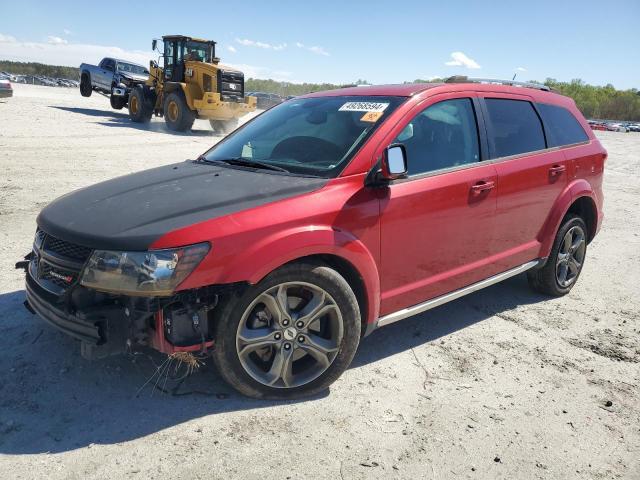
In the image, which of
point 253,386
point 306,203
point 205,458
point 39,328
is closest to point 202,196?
point 306,203

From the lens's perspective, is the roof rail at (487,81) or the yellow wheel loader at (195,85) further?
the yellow wheel loader at (195,85)

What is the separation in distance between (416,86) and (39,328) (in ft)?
10.1

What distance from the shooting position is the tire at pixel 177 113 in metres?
17.8

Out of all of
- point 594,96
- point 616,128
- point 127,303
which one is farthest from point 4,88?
point 594,96

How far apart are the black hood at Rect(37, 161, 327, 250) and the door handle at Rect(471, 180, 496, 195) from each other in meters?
1.20

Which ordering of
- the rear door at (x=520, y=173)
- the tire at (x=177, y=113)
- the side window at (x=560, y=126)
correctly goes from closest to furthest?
1. the rear door at (x=520, y=173)
2. the side window at (x=560, y=126)
3. the tire at (x=177, y=113)

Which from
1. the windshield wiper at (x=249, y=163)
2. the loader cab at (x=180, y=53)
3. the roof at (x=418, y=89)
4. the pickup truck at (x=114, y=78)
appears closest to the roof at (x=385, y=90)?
the roof at (x=418, y=89)

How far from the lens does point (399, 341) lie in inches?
151

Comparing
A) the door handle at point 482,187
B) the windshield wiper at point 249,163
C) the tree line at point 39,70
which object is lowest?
the door handle at point 482,187

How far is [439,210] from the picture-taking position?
3467mm

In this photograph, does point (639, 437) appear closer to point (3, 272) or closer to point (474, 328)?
point (474, 328)

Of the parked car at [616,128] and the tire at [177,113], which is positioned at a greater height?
the parked car at [616,128]

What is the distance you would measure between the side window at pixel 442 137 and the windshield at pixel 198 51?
627 inches

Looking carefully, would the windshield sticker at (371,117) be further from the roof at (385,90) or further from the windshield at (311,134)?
the roof at (385,90)
